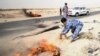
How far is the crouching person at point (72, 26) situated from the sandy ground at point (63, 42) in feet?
0.15

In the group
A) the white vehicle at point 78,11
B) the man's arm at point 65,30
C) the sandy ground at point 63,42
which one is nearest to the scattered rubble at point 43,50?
the sandy ground at point 63,42

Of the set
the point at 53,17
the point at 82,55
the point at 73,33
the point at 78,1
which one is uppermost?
the point at 78,1

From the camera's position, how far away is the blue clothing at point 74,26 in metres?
2.60

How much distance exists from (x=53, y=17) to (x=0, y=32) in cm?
68

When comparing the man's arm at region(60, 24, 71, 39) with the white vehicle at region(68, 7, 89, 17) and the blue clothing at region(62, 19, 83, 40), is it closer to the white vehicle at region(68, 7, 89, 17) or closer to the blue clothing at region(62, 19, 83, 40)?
the blue clothing at region(62, 19, 83, 40)

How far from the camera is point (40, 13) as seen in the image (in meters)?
2.64

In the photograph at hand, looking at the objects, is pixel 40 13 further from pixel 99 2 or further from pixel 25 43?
pixel 99 2

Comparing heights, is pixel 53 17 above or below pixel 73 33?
above

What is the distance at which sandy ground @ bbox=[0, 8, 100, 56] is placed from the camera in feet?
8.36

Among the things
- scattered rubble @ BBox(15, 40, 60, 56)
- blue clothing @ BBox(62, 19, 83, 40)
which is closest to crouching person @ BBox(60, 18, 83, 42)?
blue clothing @ BBox(62, 19, 83, 40)

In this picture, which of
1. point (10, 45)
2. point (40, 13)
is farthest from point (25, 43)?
point (40, 13)

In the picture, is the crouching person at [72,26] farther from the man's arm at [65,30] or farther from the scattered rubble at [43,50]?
the scattered rubble at [43,50]

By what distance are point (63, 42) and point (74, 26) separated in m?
0.24

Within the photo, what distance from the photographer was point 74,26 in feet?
8.63
